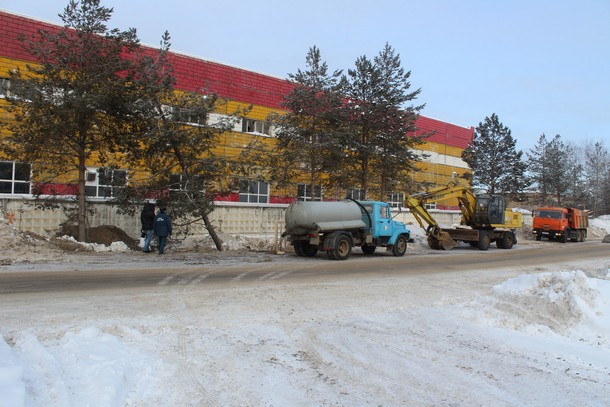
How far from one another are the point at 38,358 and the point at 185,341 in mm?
1827

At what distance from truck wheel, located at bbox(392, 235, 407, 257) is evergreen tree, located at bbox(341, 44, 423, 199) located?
21.9 feet

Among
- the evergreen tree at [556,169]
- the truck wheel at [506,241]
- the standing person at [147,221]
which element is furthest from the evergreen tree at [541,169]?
the standing person at [147,221]

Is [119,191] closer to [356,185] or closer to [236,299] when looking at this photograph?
[236,299]

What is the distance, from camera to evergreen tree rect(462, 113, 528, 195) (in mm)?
42625

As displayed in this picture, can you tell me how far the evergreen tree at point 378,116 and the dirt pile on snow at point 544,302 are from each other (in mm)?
16852

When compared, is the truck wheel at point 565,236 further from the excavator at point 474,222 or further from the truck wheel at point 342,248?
the truck wheel at point 342,248

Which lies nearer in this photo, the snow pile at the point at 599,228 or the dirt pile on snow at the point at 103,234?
the dirt pile on snow at the point at 103,234

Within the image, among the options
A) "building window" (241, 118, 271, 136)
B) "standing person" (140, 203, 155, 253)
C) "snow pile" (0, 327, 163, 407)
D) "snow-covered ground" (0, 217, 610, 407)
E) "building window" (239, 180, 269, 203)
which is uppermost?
"building window" (241, 118, 271, 136)

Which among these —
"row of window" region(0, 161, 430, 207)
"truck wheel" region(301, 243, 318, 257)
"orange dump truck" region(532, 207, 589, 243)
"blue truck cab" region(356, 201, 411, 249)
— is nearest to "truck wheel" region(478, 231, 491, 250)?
"blue truck cab" region(356, 201, 411, 249)

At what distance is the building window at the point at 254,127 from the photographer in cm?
2859

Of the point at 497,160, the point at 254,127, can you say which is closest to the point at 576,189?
the point at 497,160

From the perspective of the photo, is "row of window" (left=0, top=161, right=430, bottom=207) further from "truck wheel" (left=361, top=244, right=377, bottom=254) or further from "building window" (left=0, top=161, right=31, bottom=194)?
"truck wheel" (left=361, top=244, right=377, bottom=254)

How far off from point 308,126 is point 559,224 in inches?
877

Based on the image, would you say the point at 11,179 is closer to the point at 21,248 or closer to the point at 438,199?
the point at 21,248
